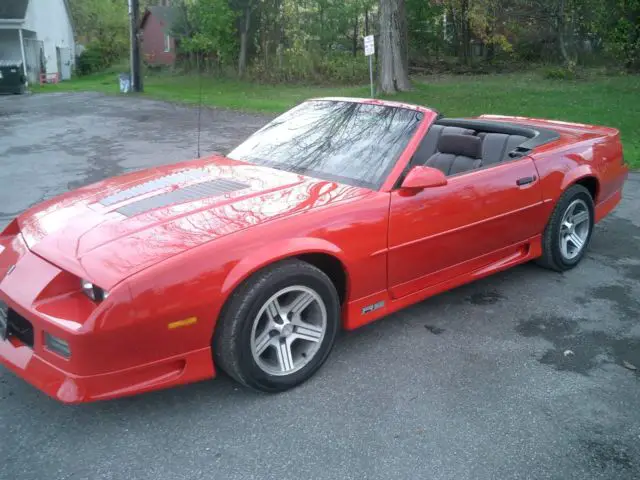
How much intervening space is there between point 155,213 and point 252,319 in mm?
796

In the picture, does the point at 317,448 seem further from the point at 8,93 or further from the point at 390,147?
the point at 8,93

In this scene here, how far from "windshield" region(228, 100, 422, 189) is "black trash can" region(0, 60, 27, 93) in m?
22.5

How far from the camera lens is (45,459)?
8.99 ft

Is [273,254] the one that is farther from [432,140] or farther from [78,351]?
[432,140]

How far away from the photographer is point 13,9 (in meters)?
29.3

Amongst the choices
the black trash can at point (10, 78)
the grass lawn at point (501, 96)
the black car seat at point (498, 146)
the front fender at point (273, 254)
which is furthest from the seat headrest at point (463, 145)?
the black trash can at point (10, 78)

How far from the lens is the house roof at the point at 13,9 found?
2877 centimetres

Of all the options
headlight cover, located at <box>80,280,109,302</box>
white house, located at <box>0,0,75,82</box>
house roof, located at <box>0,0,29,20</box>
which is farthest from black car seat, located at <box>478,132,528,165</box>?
house roof, located at <box>0,0,29,20</box>

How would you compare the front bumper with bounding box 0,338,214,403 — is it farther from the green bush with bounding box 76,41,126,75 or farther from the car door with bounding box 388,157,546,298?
the green bush with bounding box 76,41,126,75

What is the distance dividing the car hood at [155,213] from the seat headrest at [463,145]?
1448 millimetres

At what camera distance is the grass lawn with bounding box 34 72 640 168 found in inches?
567

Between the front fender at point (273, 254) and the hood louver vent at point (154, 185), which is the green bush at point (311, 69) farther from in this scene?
the front fender at point (273, 254)

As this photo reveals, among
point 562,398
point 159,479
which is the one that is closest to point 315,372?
point 159,479

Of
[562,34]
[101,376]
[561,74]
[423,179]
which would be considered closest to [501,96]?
[561,74]
